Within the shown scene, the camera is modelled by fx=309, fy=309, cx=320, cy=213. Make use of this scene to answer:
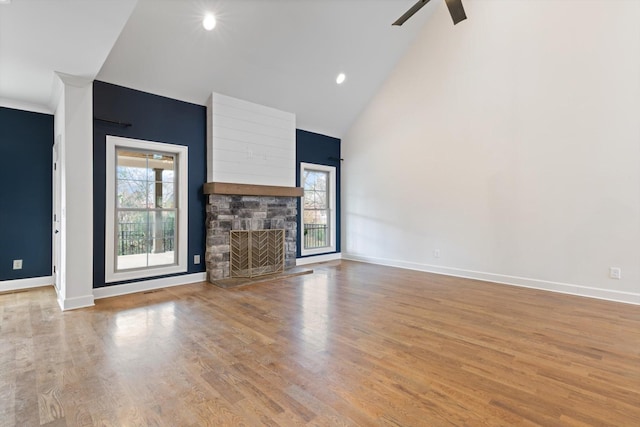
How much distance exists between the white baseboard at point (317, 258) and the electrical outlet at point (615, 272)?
467 cm

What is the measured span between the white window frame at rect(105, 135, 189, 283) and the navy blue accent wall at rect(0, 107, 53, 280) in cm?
125

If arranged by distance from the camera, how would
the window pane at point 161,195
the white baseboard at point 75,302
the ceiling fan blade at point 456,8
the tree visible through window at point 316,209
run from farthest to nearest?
the tree visible through window at point 316,209, the window pane at point 161,195, the white baseboard at point 75,302, the ceiling fan blade at point 456,8

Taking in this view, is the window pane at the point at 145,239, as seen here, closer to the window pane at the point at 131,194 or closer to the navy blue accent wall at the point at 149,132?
the window pane at the point at 131,194

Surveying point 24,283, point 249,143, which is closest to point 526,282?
point 249,143

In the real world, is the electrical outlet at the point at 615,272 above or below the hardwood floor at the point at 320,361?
above

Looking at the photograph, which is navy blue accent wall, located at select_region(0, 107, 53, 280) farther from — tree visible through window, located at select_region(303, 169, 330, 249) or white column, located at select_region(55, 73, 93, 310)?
tree visible through window, located at select_region(303, 169, 330, 249)

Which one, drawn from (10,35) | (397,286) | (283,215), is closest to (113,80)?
(10,35)

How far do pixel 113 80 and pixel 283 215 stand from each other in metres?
3.23

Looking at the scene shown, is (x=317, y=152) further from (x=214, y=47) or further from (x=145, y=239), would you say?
(x=145, y=239)

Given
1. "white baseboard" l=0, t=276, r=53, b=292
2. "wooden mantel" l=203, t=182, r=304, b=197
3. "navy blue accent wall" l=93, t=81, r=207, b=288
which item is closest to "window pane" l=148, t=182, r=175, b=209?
"navy blue accent wall" l=93, t=81, r=207, b=288

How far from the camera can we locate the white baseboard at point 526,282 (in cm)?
392

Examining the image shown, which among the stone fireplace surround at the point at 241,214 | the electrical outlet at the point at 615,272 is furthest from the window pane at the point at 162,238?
the electrical outlet at the point at 615,272

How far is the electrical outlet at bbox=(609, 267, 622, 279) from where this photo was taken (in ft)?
12.8

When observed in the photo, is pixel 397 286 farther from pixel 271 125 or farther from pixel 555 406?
pixel 271 125
